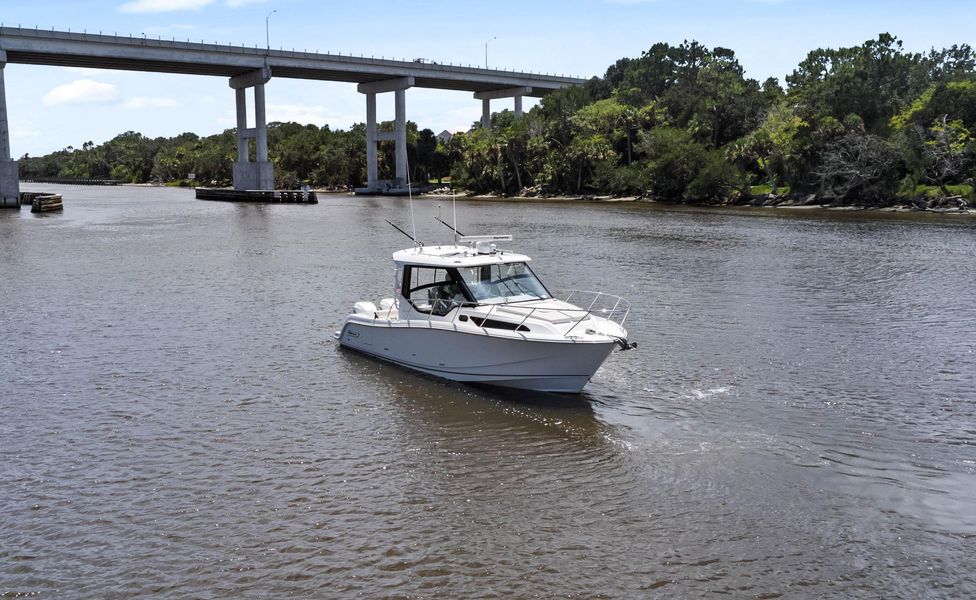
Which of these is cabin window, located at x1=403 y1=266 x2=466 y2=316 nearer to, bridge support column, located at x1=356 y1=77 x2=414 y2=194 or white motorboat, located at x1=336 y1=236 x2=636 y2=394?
white motorboat, located at x1=336 y1=236 x2=636 y2=394

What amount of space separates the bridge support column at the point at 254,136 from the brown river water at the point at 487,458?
78.2 metres

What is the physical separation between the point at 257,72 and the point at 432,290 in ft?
294

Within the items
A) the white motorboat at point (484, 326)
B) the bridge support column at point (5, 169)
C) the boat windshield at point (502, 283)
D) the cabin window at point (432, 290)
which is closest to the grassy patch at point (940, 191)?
the white motorboat at point (484, 326)

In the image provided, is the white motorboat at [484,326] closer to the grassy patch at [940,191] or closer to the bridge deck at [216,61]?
the grassy patch at [940,191]

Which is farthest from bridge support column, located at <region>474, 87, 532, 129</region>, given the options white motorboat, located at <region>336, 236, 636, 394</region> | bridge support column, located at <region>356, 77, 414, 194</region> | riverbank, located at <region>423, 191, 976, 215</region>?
white motorboat, located at <region>336, 236, 636, 394</region>

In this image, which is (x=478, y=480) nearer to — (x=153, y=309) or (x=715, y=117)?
(x=153, y=309)

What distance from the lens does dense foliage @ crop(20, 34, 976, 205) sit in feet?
222

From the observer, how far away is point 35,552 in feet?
32.3

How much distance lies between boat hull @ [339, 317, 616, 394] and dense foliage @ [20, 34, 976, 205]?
59457 millimetres

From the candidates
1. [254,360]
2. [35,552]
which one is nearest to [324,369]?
[254,360]

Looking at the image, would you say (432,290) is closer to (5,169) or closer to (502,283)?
(502,283)

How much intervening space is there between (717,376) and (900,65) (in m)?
81.5

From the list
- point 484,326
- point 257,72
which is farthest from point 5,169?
point 484,326

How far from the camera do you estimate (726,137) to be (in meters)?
87.4
